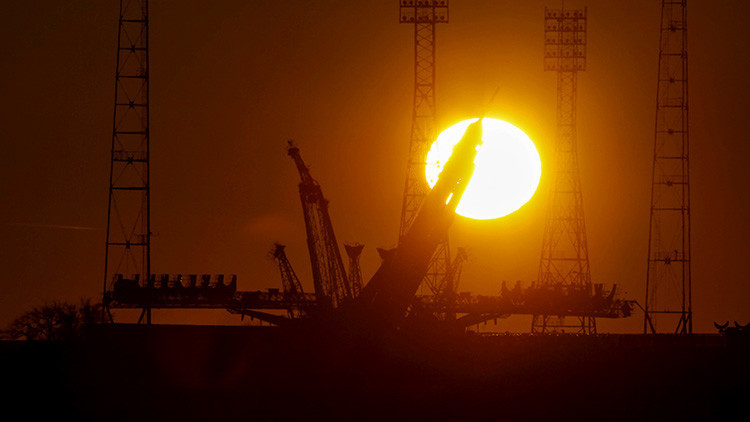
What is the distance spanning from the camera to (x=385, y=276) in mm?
64688

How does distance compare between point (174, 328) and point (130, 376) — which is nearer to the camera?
→ point (130, 376)

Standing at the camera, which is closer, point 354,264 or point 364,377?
point 364,377

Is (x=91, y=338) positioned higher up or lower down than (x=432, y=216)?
lower down

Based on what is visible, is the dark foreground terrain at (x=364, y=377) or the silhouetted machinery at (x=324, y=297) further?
the silhouetted machinery at (x=324, y=297)

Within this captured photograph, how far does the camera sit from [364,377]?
67.7 metres

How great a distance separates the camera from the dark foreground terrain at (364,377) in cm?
6188

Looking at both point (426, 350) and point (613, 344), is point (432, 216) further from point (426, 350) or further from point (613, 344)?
point (613, 344)

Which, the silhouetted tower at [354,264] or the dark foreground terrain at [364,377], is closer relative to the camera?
the dark foreground terrain at [364,377]

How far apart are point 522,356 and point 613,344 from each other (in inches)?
353

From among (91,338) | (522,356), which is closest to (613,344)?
(522,356)

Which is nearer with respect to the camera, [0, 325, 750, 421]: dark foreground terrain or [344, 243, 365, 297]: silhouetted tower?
[0, 325, 750, 421]: dark foreground terrain

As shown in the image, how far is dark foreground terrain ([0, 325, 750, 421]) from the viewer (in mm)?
61875

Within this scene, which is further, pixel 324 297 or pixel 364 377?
pixel 324 297

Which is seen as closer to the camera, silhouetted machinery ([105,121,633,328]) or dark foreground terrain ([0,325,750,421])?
dark foreground terrain ([0,325,750,421])
